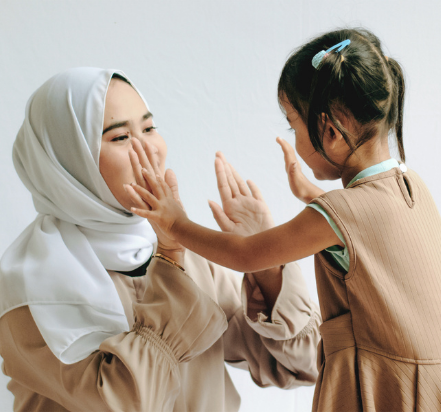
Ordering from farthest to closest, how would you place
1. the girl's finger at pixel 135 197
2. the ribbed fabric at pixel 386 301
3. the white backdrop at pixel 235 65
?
1. the white backdrop at pixel 235 65
2. the girl's finger at pixel 135 197
3. the ribbed fabric at pixel 386 301

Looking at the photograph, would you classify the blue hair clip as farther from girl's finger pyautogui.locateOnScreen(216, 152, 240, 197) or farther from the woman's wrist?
the woman's wrist

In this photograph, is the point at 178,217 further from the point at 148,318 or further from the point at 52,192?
the point at 52,192

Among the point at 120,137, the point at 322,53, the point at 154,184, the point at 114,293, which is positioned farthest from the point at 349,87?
the point at 114,293

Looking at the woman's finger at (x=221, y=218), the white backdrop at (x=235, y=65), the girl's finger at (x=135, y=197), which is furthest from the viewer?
the white backdrop at (x=235, y=65)

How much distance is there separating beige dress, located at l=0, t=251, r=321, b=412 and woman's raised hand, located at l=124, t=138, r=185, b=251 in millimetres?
54

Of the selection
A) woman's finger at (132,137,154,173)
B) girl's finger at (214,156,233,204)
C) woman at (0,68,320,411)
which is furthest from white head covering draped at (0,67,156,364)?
girl's finger at (214,156,233,204)

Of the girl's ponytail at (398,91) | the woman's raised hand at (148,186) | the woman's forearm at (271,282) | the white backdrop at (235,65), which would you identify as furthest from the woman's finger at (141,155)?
the white backdrop at (235,65)

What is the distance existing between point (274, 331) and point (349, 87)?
19.4 inches

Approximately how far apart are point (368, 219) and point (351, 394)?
289 millimetres

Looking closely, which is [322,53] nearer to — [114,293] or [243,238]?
[243,238]

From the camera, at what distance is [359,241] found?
80 cm

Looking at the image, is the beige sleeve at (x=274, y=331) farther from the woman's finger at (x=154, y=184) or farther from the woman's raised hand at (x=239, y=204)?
the woman's finger at (x=154, y=184)

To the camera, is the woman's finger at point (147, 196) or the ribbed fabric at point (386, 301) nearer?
the ribbed fabric at point (386, 301)

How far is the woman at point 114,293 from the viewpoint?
94cm
